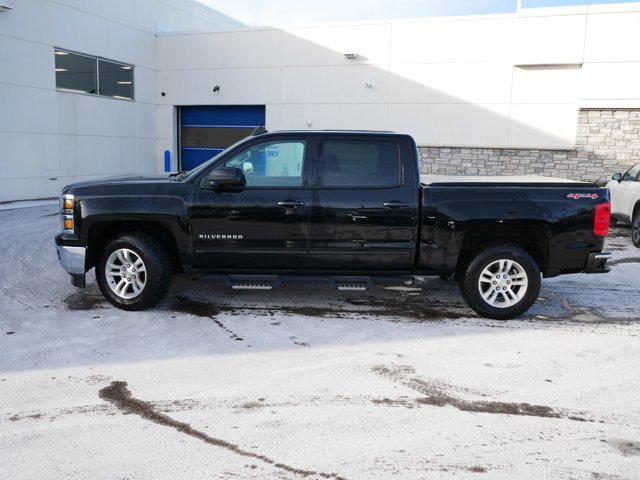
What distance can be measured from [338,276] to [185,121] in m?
17.8

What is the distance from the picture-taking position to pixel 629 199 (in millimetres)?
11141

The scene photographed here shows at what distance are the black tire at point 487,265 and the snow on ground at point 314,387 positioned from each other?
0.16 metres

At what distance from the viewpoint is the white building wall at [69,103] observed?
16062 mm

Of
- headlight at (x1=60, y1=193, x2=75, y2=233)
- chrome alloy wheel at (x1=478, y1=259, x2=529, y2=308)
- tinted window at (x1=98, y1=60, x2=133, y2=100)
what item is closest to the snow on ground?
chrome alloy wheel at (x1=478, y1=259, x2=529, y2=308)

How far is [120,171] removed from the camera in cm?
2067

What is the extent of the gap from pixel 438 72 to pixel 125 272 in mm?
14863

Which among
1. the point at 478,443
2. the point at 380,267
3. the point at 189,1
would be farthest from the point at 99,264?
the point at 189,1

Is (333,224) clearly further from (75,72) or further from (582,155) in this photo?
(75,72)

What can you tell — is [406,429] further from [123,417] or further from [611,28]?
[611,28]

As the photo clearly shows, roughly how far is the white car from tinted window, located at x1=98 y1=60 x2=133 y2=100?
51.9ft

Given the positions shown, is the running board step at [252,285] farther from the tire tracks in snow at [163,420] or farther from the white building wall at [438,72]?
the white building wall at [438,72]

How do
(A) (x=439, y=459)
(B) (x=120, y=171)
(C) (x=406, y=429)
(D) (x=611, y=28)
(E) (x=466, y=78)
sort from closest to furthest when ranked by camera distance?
(A) (x=439, y=459) → (C) (x=406, y=429) → (D) (x=611, y=28) → (E) (x=466, y=78) → (B) (x=120, y=171)

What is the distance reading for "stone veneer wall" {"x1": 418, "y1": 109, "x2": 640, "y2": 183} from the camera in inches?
669

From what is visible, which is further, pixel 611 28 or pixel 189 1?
pixel 189 1
